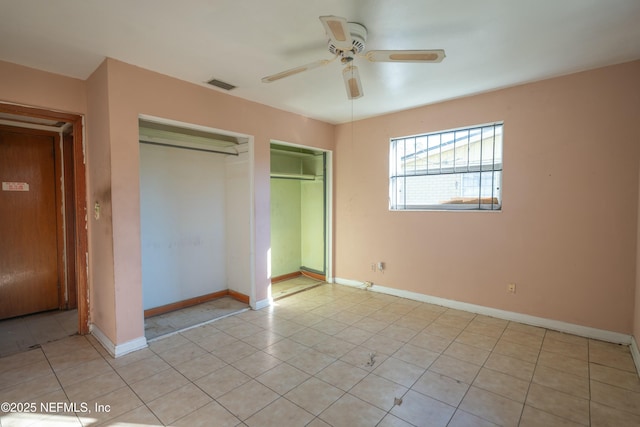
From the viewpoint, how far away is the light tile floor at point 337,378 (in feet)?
6.55

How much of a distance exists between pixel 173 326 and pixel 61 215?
7.12 ft

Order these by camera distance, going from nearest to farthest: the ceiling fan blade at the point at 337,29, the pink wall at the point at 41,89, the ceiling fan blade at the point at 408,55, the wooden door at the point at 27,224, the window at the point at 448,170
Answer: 1. the ceiling fan blade at the point at 337,29
2. the ceiling fan blade at the point at 408,55
3. the pink wall at the point at 41,89
4. the wooden door at the point at 27,224
5. the window at the point at 448,170

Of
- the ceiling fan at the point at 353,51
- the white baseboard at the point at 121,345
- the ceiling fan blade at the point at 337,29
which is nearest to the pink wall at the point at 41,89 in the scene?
the ceiling fan at the point at 353,51

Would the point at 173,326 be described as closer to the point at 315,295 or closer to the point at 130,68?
the point at 315,295

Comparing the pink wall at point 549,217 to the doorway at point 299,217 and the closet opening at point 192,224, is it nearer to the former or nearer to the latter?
the doorway at point 299,217

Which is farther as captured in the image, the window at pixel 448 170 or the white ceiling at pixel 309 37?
the window at pixel 448 170

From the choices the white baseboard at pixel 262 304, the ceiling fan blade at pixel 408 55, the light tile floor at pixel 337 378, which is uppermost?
the ceiling fan blade at pixel 408 55

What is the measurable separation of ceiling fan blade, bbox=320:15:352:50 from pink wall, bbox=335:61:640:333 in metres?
2.48

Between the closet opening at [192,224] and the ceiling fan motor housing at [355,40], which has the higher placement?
the ceiling fan motor housing at [355,40]

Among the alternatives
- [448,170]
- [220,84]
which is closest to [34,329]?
[220,84]

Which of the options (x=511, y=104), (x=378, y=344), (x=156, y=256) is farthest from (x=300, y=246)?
(x=511, y=104)

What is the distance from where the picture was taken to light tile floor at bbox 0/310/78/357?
298cm

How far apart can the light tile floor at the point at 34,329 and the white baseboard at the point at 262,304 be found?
1942 millimetres

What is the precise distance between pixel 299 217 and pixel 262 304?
2084 mm
